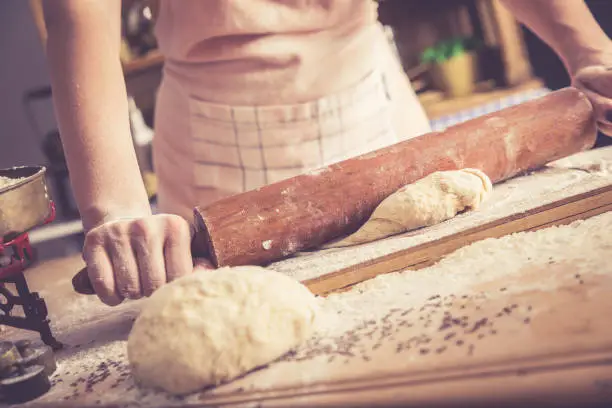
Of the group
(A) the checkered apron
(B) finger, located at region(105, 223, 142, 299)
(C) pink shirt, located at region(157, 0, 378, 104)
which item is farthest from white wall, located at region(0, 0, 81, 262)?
(B) finger, located at region(105, 223, 142, 299)

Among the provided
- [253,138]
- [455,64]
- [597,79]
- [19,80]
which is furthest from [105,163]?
[19,80]

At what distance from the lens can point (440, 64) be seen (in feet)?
11.8

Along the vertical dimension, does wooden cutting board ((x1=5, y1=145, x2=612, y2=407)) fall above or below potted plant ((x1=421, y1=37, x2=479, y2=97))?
below

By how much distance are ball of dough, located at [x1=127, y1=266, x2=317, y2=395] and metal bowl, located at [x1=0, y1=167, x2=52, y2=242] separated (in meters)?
0.30

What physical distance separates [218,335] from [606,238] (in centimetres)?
69

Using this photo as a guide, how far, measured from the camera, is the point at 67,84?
1229 mm

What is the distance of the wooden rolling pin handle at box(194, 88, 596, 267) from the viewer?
3.96 feet

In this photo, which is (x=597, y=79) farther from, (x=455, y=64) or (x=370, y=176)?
(x=455, y=64)

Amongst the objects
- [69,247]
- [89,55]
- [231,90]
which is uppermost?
[89,55]

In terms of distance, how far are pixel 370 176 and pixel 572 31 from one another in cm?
75

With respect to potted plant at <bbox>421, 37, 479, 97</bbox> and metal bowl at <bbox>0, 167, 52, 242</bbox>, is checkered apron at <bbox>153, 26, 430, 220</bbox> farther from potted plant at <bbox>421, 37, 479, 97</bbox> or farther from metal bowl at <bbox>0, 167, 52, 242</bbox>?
potted plant at <bbox>421, 37, 479, 97</bbox>

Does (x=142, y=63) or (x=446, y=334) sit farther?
(x=142, y=63)

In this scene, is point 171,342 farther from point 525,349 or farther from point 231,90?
point 231,90

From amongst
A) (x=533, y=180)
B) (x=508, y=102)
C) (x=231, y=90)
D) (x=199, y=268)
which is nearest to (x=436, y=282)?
(x=199, y=268)
